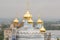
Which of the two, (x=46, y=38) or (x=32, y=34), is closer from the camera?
(x=32, y=34)

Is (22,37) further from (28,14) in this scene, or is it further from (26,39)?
(28,14)

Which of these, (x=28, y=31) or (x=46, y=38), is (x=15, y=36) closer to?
(x=28, y=31)

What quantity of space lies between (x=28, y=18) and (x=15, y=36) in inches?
90.5

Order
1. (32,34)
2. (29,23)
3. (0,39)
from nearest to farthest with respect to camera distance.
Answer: (32,34) < (29,23) < (0,39)

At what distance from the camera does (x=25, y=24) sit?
1059 inches

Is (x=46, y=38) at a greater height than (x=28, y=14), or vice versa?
(x=28, y=14)

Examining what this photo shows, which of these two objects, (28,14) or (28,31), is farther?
(28,14)

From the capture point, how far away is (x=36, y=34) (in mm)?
24922

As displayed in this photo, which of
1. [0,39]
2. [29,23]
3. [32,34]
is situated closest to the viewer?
[32,34]

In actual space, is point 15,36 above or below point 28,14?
below

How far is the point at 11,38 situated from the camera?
25.8 meters

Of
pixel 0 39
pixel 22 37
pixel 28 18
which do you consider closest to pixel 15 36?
pixel 22 37

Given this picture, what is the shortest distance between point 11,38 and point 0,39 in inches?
364

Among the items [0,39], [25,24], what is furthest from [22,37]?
[0,39]
